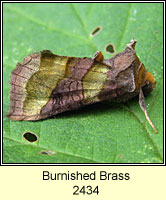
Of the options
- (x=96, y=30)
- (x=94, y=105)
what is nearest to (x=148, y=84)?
(x=94, y=105)

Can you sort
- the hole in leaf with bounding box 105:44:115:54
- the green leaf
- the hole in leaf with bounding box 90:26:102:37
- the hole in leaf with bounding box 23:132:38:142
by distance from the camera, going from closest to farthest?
the green leaf < the hole in leaf with bounding box 23:132:38:142 < the hole in leaf with bounding box 105:44:115:54 < the hole in leaf with bounding box 90:26:102:37

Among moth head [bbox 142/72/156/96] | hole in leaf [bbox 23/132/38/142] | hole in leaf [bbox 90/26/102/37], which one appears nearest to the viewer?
hole in leaf [bbox 23/132/38/142]

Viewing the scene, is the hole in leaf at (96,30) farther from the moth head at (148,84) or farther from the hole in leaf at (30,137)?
the hole in leaf at (30,137)

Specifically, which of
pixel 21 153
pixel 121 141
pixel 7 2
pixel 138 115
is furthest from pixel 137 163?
pixel 7 2

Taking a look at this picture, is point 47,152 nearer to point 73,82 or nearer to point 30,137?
point 30,137

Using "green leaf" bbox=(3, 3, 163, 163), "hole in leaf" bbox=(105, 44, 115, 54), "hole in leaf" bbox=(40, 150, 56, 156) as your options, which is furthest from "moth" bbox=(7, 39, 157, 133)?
"hole in leaf" bbox=(105, 44, 115, 54)

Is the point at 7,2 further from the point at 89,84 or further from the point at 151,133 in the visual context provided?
the point at 151,133

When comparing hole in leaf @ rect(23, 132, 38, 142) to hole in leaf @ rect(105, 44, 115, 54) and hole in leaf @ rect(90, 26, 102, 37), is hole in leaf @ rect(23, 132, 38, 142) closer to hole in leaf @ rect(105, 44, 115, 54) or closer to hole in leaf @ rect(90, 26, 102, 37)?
hole in leaf @ rect(105, 44, 115, 54)
